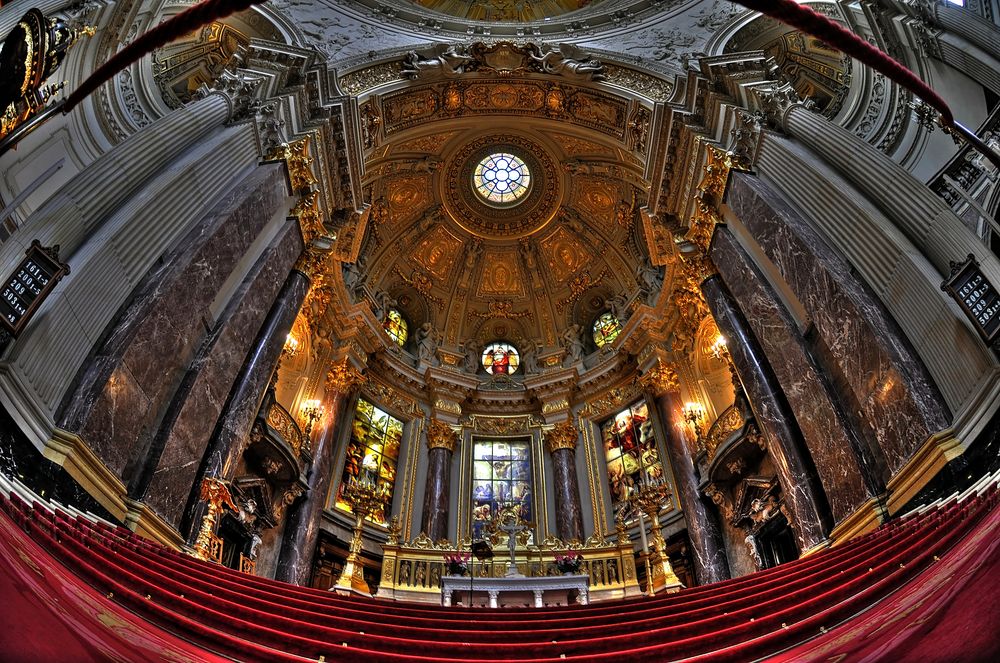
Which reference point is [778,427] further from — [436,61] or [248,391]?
[436,61]

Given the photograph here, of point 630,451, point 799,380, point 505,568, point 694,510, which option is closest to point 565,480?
point 630,451

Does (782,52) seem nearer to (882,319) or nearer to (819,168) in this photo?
(819,168)

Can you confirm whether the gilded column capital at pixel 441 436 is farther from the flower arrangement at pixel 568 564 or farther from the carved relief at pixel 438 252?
the flower arrangement at pixel 568 564

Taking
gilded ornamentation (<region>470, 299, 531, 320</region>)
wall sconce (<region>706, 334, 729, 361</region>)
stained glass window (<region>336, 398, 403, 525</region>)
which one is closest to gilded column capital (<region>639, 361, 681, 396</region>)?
wall sconce (<region>706, 334, 729, 361</region>)

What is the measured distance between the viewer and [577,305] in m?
21.7

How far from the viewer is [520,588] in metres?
9.83

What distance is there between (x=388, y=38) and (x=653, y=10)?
7.94 meters

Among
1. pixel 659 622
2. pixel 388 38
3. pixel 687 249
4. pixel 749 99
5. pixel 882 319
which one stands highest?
pixel 388 38

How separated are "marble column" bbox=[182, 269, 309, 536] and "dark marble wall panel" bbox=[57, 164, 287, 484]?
1.32 meters

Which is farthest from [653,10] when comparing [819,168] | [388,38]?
[819,168]

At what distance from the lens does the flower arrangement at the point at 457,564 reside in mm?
10352

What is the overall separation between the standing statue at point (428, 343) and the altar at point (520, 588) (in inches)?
424

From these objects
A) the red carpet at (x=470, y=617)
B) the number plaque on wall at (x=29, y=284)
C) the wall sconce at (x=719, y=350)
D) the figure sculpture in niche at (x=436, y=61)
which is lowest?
the red carpet at (x=470, y=617)

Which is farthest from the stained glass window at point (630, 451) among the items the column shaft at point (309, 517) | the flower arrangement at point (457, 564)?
the column shaft at point (309, 517)
